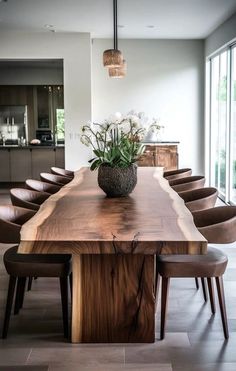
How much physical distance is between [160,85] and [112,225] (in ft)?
23.4

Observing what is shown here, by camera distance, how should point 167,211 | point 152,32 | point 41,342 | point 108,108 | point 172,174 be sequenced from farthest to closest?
point 108,108 < point 152,32 < point 172,174 < point 167,211 < point 41,342

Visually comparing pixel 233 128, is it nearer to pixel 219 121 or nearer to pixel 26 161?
pixel 219 121

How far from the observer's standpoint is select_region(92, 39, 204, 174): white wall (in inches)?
377

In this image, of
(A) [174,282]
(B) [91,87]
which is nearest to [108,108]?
(B) [91,87]

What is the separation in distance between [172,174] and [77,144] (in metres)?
3.34

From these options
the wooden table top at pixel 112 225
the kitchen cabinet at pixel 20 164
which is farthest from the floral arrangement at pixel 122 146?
the kitchen cabinet at pixel 20 164

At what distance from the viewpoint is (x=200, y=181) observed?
16.8ft

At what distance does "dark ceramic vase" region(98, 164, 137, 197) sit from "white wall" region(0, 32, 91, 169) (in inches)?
203

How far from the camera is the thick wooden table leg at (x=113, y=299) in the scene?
3.02 meters

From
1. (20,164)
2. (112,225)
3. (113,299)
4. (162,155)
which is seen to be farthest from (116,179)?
(20,164)

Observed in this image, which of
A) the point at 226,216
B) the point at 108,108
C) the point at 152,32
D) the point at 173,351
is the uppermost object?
Answer: the point at 152,32

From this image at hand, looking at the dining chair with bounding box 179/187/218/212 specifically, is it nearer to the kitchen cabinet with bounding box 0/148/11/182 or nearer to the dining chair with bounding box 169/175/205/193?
the dining chair with bounding box 169/175/205/193

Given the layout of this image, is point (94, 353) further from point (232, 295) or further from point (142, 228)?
point (232, 295)

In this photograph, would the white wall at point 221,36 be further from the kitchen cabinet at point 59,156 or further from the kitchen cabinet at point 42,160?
the kitchen cabinet at point 42,160
